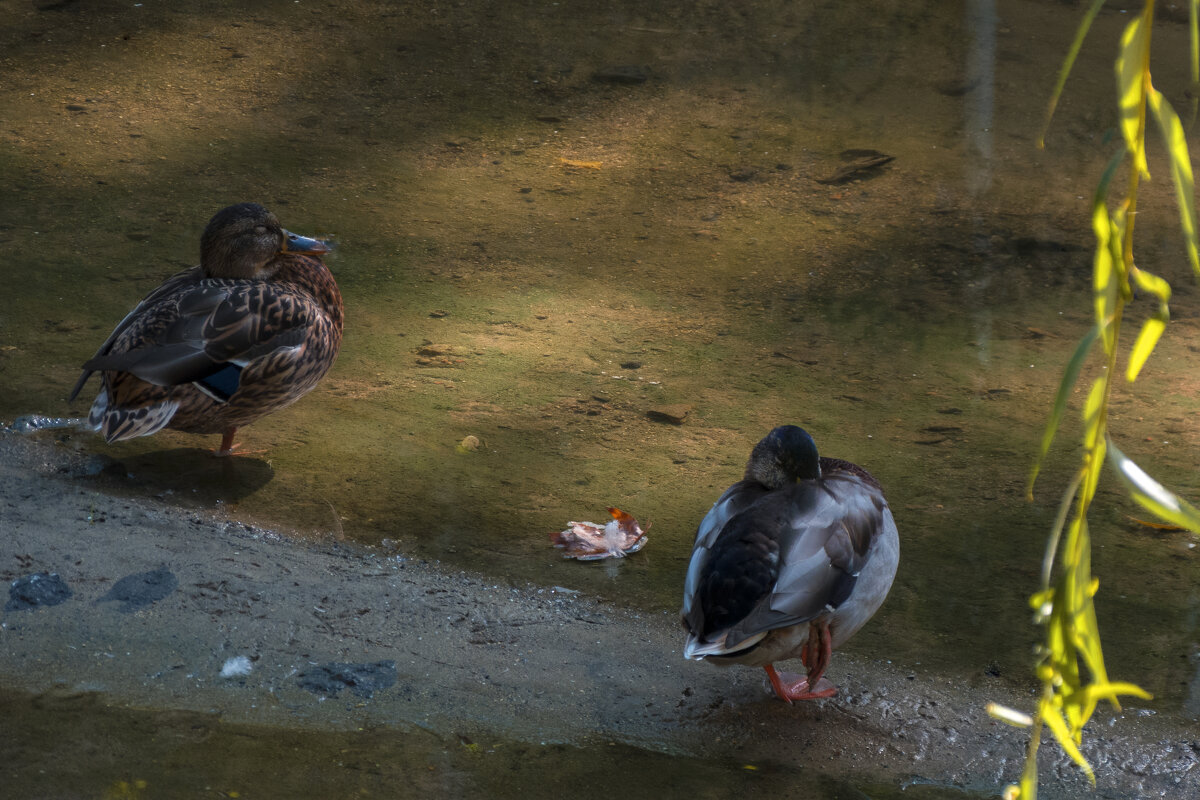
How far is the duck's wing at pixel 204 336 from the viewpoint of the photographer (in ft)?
11.8

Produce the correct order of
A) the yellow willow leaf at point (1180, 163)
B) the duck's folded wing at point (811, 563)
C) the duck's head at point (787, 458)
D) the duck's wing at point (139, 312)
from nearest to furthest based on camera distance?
the yellow willow leaf at point (1180, 163) < the duck's folded wing at point (811, 563) < the duck's head at point (787, 458) < the duck's wing at point (139, 312)

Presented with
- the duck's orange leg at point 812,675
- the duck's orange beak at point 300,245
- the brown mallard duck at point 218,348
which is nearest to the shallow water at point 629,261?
the brown mallard duck at point 218,348

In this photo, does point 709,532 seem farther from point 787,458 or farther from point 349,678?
point 349,678

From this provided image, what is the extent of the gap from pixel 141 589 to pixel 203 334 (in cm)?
98

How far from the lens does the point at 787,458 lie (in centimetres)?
313

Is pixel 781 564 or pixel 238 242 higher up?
pixel 238 242

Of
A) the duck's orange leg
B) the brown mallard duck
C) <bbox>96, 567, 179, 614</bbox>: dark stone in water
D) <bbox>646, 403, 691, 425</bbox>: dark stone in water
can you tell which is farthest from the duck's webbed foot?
the brown mallard duck

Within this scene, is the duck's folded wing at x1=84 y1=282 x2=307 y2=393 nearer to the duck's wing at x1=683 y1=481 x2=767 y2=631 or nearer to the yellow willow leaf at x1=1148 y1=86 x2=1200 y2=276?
the duck's wing at x1=683 y1=481 x2=767 y2=631

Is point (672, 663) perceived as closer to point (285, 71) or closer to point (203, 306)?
point (203, 306)

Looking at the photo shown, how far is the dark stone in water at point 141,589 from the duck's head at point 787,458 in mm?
1532

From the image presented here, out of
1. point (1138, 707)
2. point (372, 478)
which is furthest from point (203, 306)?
point (1138, 707)

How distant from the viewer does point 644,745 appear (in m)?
2.70

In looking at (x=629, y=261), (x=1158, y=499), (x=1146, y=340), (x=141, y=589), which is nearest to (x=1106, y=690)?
(x=1158, y=499)

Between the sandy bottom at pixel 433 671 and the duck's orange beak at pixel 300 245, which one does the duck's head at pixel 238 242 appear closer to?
the duck's orange beak at pixel 300 245
